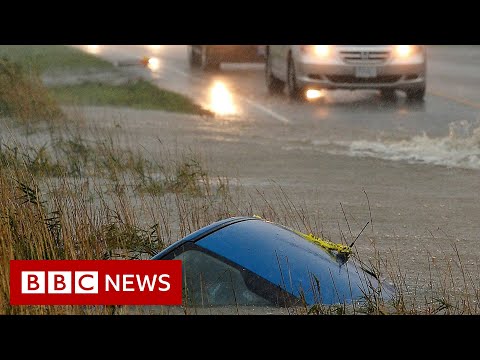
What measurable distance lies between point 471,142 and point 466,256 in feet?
22.7

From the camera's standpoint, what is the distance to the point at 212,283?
6.87 metres

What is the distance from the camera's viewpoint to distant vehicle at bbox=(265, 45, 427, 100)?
22.4 meters

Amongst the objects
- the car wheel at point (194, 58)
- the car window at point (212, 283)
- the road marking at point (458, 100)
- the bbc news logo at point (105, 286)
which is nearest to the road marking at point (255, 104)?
the car wheel at point (194, 58)

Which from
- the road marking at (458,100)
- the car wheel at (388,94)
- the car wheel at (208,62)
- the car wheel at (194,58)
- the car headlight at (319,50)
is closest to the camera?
the car headlight at (319,50)

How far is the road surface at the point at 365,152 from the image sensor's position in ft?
38.2

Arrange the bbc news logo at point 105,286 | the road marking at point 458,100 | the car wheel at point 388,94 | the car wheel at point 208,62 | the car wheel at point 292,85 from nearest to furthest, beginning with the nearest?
1. the bbc news logo at point 105,286
2. the road marking at point 458,100
3. the car wheel at point 292,85
4. the car wheel at point 388,94
5. the car wheel at point 208,62

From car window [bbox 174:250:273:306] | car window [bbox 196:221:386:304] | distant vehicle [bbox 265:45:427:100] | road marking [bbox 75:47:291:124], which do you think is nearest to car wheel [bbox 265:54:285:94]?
road marking [bbox 75:47:291:124]

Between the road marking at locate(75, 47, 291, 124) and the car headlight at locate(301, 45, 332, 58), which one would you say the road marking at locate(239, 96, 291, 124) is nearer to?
the road marking at locate(75, 47, 291, 124)

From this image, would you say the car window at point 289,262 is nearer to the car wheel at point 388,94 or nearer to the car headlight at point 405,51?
the car headlight at point 405,51

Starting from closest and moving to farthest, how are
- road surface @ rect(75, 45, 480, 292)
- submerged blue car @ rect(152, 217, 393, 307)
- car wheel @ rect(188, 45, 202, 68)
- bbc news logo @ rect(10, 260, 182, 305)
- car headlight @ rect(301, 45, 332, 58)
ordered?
bbc news logo @ rect(10, 260, 182, 305) → submerged blue car @ rect(152, 217, 393, 307) → road surface @ rect(75, 45, 480, 292) → car headlight @ rect(301, 45, 332, 58) → car wheel @ rect(188, 45, 202, 68)

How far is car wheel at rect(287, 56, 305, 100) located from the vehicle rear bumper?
0.36 metres

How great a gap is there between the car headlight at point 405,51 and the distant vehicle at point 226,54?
707 cm
